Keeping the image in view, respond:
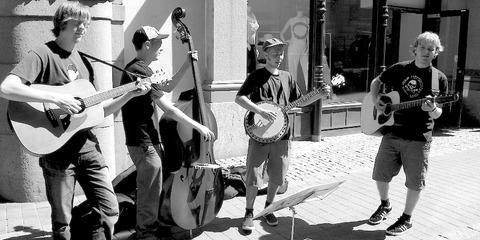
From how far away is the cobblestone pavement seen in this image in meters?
6.91

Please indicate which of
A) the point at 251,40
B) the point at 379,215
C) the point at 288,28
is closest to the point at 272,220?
the point at 379,215

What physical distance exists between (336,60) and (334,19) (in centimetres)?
80

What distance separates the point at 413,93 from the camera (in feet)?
14.7

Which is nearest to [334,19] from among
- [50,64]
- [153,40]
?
[153,40]

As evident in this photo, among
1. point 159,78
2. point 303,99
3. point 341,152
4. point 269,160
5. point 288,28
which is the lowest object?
point 341,152

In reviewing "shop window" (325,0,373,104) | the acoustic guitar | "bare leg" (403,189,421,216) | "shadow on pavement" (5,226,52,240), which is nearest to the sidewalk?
"shadow on pavement" (5,226,52,240)

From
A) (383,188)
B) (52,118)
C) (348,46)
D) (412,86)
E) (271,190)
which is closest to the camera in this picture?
(52,118)

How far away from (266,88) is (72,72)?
189 cm

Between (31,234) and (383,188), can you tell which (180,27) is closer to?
(31,234)

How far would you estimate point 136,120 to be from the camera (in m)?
3.86

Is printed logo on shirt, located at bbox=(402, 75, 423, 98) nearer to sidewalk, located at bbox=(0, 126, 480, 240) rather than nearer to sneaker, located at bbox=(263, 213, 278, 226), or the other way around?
sidewalk, located at bbox=(0, 126, 480, 240)

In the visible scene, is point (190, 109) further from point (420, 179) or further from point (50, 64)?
point (420, 179)

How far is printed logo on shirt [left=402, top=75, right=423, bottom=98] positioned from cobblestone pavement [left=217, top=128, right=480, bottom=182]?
233 centimetres

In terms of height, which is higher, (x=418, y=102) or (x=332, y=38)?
(x=332, y=38)
